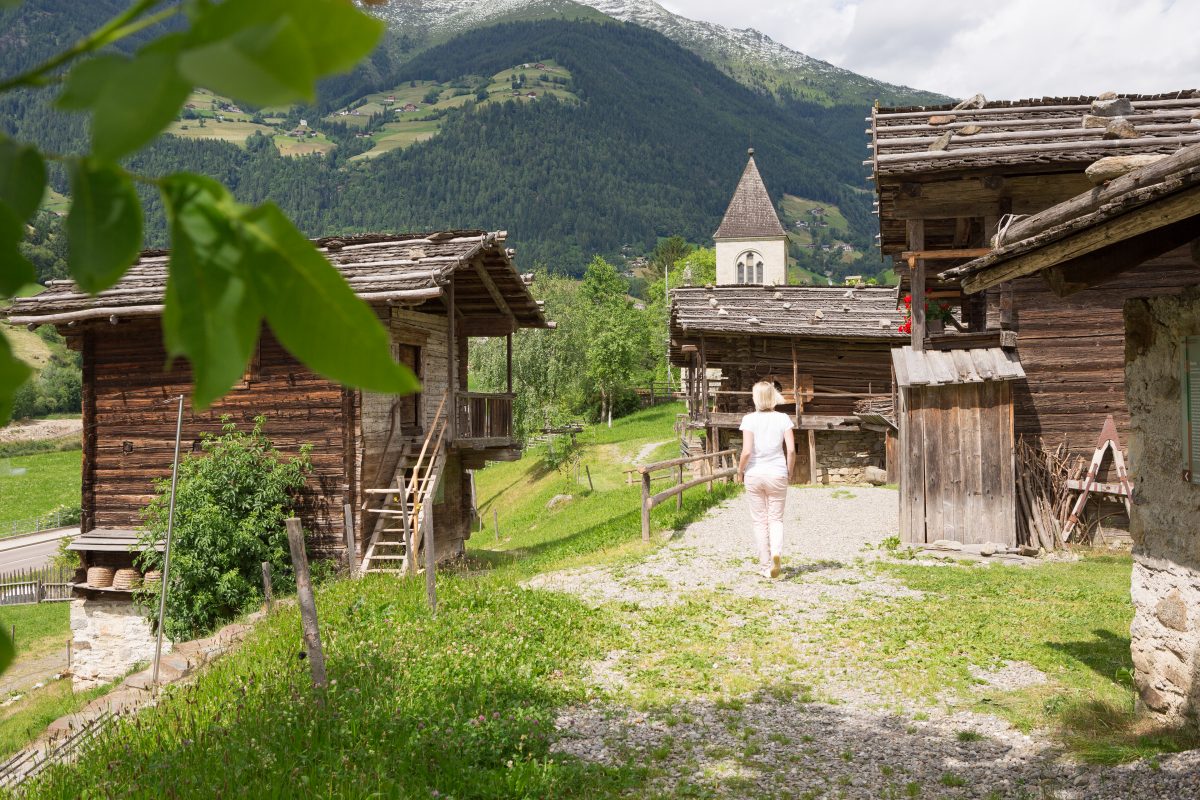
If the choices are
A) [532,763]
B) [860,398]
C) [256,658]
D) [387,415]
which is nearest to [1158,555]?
[532,763]

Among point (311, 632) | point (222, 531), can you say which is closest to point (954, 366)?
point (311, 632)

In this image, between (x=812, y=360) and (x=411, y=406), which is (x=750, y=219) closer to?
(x=812, y=360)

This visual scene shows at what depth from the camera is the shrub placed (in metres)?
12.5

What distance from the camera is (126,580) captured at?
48.2ft

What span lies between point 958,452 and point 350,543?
324 inches

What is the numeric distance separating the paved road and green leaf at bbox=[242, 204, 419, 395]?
37469 mm

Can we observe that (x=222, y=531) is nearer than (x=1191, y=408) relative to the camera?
No

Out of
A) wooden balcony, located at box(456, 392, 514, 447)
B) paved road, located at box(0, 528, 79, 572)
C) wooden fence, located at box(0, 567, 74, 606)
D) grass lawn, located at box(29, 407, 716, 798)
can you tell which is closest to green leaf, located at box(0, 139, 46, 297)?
grass lawn, located at box(29, 407, 716, 798)

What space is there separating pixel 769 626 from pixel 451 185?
177 meters

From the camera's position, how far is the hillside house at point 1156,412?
14.7ft

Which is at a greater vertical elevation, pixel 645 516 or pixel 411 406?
pixel 411 406

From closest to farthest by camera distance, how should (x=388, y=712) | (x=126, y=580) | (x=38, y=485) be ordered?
A: (x=388, y=712) < (x=126, y=580) < (x=38, y=485)

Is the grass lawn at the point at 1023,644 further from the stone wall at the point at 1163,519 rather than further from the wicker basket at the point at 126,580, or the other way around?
the wicker basket at the point at 126,580

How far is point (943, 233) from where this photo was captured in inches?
584
